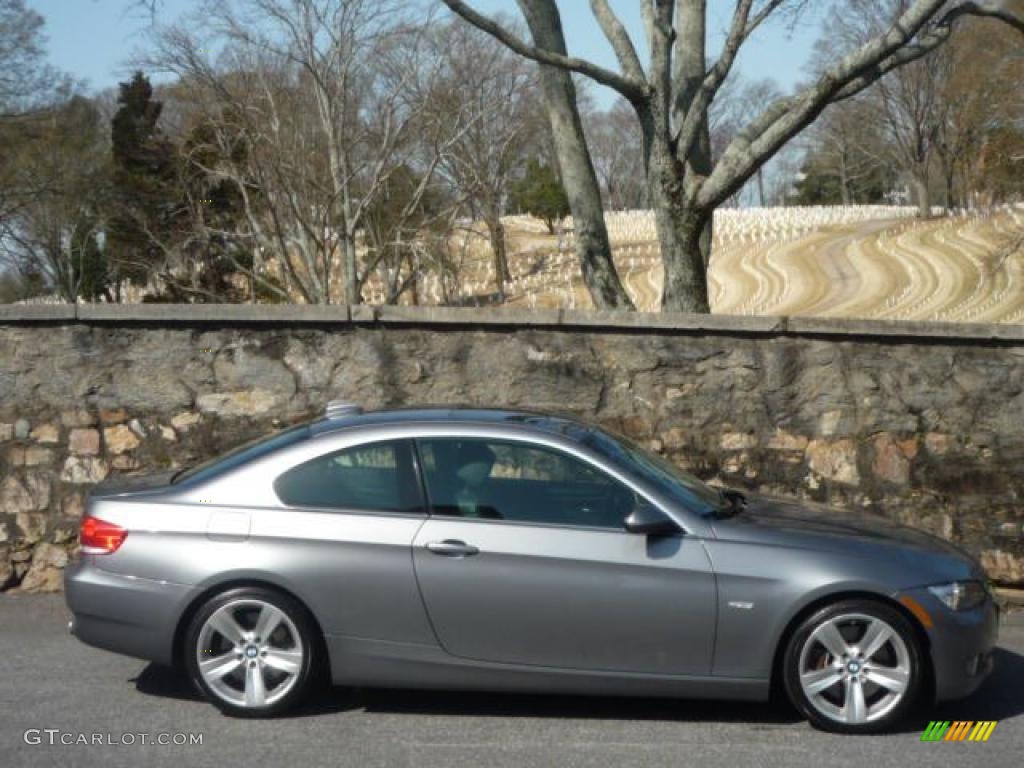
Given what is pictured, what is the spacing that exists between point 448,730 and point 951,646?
2.16m

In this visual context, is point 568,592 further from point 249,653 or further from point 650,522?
point 249,653

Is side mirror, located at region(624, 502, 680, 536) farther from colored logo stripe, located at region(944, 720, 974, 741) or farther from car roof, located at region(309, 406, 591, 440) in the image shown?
colored logo stripe, located at region(944, 720, 974, 741)

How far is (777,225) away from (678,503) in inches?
2668

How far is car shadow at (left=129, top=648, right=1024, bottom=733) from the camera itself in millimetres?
6008

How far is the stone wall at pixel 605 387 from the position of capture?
8930 millimetres

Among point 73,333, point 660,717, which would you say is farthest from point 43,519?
point 660,717

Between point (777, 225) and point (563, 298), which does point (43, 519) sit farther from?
point (777, 225)

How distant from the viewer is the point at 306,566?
5.84 m

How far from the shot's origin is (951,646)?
574cm

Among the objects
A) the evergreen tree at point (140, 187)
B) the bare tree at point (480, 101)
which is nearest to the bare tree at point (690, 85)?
the bare tree at point (480, 101)

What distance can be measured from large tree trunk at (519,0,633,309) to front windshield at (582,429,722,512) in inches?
244

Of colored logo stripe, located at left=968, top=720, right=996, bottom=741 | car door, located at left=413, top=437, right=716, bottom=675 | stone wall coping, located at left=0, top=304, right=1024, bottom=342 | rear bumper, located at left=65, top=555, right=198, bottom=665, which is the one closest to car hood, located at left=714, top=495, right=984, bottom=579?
car door, located at left=413, top=437, right=716, bottom=675

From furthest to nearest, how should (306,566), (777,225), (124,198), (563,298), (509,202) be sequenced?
(777,225) → (509,202) → (563,298) → (124,198) → (306,566)

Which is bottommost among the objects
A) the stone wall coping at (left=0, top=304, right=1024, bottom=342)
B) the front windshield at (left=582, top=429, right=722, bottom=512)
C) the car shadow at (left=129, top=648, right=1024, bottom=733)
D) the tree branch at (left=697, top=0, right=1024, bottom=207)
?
the car shadow at (left=129, top=648, right=1024, bottom=733)
